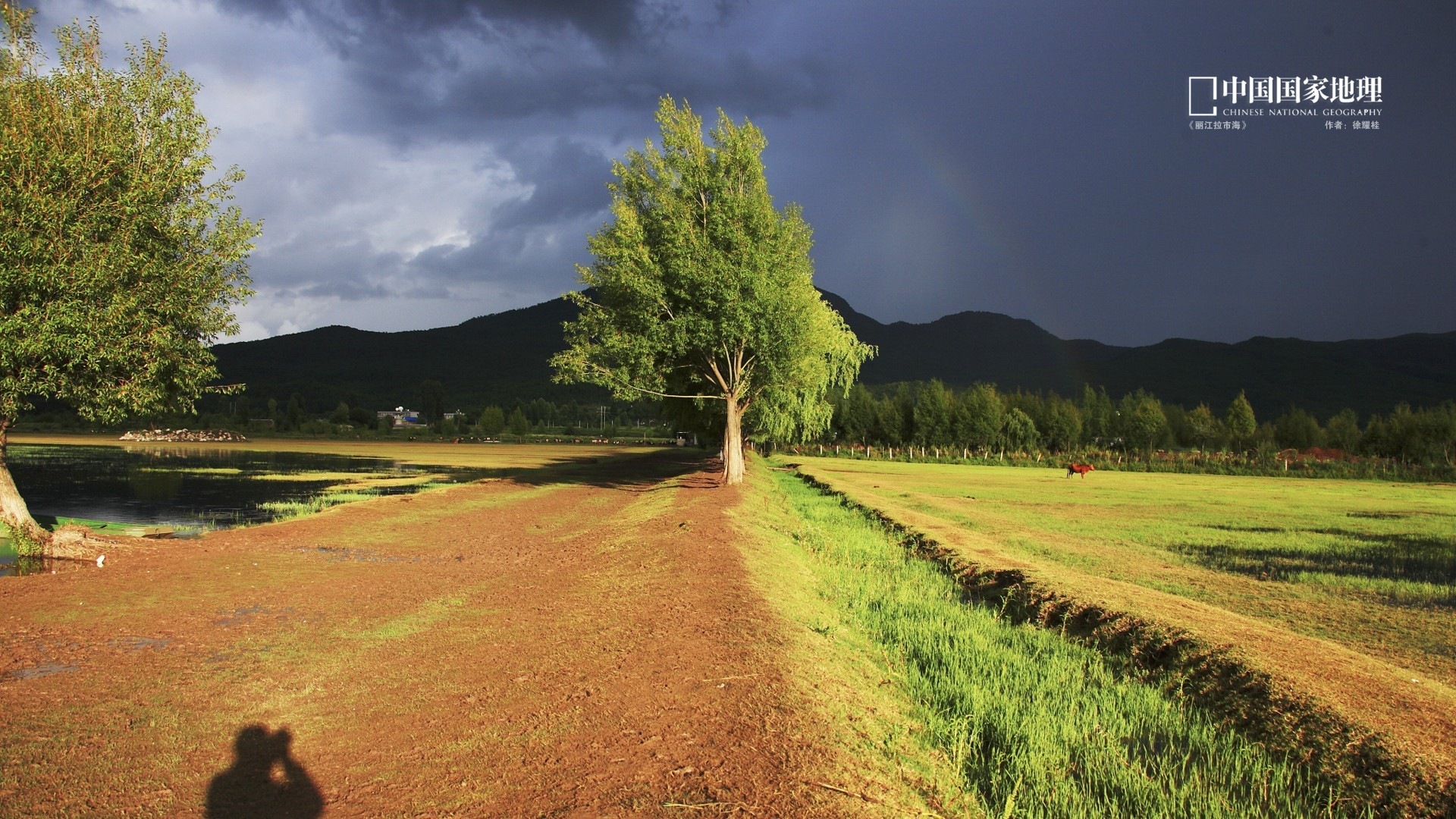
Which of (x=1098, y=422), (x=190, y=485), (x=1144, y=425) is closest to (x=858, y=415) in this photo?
(x=1098, y=422)

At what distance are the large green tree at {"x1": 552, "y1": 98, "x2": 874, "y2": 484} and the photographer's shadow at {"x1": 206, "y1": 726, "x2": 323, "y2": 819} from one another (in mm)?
23239

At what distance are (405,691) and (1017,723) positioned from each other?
6280 millimetres

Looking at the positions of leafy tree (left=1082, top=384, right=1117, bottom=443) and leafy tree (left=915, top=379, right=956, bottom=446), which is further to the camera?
leafy tree (left=1082, top=384, right=1117, bottom=443)

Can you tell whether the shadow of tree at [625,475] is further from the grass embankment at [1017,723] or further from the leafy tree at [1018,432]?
the leafy tree at [1018,432]

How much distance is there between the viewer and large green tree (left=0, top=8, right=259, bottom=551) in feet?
55.9

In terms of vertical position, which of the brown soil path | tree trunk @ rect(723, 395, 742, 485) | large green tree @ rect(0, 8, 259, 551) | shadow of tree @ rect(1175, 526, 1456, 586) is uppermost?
large green tree @ rect(0, 8, 259, 551)

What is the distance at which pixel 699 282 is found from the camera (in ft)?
96.3

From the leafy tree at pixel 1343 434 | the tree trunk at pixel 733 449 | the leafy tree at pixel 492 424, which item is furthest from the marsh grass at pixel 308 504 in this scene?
the leafy tree at pixel 492 424

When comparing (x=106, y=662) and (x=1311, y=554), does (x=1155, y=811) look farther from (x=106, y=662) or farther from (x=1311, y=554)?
(x=1311, y=554)

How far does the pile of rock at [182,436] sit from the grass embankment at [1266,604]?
134m

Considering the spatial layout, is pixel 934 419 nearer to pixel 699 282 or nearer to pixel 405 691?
pixel 699 282

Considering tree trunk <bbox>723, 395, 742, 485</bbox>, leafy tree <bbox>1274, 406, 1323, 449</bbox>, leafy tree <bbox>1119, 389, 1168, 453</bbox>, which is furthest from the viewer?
leafy tree <bbox>1274, 406, 1323, 449</bbox>

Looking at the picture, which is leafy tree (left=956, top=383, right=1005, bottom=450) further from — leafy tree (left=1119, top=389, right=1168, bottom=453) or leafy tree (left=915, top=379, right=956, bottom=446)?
leafy tree (left=1119, top=389, right=1168, bottom=453)

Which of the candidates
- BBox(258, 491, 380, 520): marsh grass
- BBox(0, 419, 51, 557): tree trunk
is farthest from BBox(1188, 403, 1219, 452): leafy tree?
BBox(0, 419, 51, 557): tree trunk
